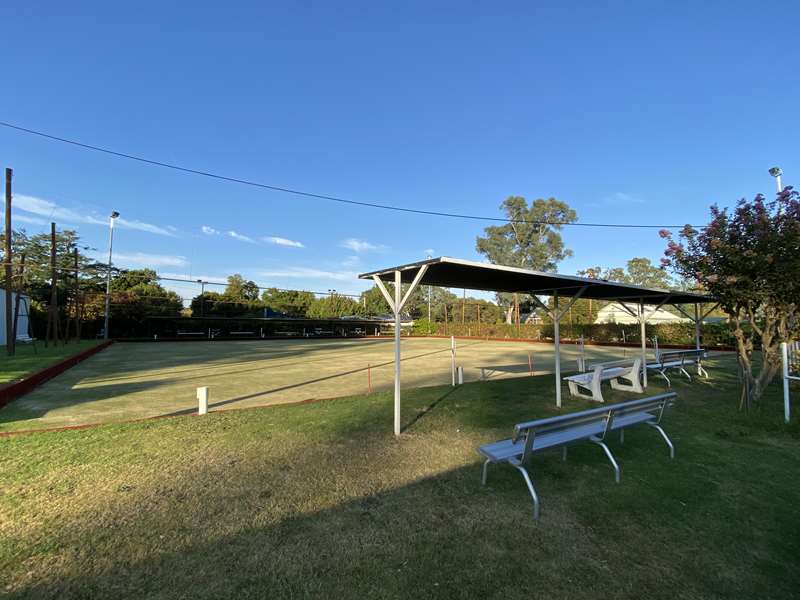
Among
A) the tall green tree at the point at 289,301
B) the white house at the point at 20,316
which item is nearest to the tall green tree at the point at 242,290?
the tall green tree at the point at 289,301

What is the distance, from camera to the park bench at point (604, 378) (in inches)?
304

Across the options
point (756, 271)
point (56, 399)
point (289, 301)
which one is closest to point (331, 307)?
point (289, 301)

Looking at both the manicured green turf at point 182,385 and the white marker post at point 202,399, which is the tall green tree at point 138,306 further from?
the white marker post at point 202,399

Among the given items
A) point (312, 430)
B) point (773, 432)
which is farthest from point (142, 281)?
point (773, 432)

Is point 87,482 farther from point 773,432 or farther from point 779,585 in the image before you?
point 773,432

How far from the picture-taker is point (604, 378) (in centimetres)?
794

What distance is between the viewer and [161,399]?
820 centimetres

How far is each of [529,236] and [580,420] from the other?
145ft

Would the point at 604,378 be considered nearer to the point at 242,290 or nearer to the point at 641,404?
the point at 641,404

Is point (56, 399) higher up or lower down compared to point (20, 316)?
lower down

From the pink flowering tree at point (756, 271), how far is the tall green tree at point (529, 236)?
37.3 metres

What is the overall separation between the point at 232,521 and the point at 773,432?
715cm

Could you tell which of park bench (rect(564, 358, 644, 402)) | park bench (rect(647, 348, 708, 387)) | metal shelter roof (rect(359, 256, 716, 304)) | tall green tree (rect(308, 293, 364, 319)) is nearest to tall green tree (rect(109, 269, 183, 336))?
tall green tree (rect(308, 293, 364, 319))

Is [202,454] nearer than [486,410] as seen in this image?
Yes
